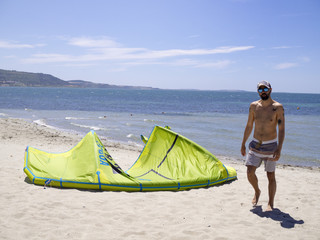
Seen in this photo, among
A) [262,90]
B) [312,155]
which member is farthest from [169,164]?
[312,155]

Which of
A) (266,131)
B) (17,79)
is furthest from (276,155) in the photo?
(17,79)

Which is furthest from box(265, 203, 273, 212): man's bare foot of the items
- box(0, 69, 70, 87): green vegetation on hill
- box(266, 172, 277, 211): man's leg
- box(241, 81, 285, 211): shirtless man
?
box(0, 69, 70, 87): green vegetation on hill

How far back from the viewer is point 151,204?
5.32 m

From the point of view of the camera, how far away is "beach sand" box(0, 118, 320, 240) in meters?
4.11

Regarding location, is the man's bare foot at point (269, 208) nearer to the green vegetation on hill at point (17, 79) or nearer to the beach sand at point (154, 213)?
the beach sand at point (154, 213)

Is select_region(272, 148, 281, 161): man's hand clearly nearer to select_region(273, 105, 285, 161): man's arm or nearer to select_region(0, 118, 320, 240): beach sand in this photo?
select_region(273, 105, 285, 161): man's arm

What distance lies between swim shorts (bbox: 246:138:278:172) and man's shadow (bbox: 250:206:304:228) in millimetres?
760

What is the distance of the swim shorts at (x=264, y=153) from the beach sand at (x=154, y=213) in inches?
33.1

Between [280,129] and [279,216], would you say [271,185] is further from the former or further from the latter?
[280,129]

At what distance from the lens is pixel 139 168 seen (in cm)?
709

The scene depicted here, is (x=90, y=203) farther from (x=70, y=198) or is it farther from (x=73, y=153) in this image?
(x=73, y=153)

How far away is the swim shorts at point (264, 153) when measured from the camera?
15.9ft

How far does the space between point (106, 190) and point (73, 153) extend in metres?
1.45

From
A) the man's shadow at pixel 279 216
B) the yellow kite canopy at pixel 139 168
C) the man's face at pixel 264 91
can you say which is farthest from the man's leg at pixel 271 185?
the yellow kite canopy at pixel 139 168
